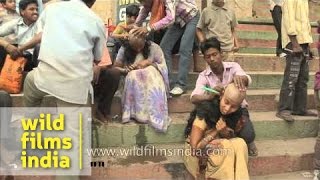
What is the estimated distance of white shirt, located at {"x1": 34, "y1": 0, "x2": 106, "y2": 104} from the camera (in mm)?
3021

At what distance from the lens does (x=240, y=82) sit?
11.6 ft

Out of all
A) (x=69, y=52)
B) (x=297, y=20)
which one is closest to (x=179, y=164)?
(x=69, y=52)

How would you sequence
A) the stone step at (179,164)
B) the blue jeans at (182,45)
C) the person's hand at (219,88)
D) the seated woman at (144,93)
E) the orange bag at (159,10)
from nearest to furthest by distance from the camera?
the person's hand at (219,88), the stone step at (179,164), the seated woman at (144,93), the orange bag at (159,10), the blue jeans at (182,45)

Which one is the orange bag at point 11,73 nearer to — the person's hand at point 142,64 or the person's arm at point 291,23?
the person's hand at point 142,64

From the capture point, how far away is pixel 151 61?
4.38 meters

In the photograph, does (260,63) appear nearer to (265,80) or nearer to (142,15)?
(265,80)

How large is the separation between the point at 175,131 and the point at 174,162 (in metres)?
0.52

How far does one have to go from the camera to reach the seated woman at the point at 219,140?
3.40 m

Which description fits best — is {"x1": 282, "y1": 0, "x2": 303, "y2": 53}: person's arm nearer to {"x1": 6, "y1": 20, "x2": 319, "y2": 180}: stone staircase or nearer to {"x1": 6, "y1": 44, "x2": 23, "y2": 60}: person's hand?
{"x1": 6, "y1": 20, "x2": 319, "y2": 180}: stone staircase

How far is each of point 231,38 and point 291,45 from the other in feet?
2.72

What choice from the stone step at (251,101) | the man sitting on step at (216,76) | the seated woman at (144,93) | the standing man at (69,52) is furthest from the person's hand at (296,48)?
the standing man at (69,52)

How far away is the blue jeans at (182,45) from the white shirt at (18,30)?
159cm

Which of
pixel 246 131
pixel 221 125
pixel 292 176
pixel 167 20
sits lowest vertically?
pixel 292 176

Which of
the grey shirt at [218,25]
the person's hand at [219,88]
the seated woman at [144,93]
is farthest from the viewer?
the grey shirt at [218,25]
